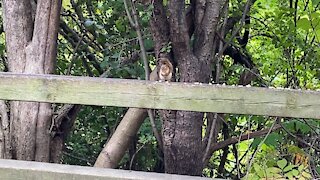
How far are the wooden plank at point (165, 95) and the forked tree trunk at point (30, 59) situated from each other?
613 millimetres

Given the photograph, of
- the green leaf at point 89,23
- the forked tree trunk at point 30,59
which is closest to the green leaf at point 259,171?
the forked tree trunk at point 30,59

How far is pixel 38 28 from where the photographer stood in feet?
7.34

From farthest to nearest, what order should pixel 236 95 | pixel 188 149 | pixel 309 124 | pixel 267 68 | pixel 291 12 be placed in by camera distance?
pixel 267 68
pixel 291 12
pixel 309 124
pixel 188 149
pixel 236 95

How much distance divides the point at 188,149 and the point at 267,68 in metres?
1.30

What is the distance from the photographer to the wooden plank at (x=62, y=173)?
1.54 m

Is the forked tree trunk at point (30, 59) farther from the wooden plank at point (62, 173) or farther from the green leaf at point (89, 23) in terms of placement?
the green leaf at point (89, 23)

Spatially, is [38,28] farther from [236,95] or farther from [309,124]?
[309,124]

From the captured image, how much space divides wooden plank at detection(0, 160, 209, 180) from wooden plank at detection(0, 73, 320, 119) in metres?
0.21

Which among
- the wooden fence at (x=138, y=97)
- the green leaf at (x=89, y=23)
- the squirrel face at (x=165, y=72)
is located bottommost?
the wooden fence at (x=138, y=97)

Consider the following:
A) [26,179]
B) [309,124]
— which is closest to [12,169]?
[26,179]

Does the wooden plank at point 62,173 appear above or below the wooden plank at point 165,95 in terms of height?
below

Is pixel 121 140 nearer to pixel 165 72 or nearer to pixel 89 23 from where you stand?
pixel 165 72

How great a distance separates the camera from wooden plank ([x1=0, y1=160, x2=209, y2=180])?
154 centimetres

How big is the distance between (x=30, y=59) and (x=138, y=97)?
865 mm
